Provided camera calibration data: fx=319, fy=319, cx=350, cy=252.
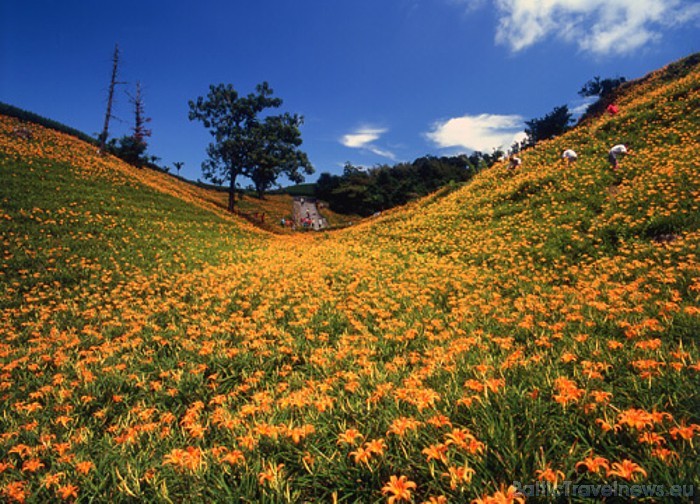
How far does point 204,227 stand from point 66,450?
1762cm

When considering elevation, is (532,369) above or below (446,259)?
below

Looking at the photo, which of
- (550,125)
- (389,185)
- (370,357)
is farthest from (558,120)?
(370,357)

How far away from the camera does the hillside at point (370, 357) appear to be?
2334mm

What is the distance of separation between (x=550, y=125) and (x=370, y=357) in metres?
46.5

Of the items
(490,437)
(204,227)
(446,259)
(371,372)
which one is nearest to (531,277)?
(446,259)

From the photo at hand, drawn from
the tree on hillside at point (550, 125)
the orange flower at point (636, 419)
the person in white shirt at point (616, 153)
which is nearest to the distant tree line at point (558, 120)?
the tree on hillside at point (550, 125)

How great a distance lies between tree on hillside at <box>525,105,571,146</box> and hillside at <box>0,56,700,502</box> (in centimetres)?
2939

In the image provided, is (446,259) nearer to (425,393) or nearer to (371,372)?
(371,372)

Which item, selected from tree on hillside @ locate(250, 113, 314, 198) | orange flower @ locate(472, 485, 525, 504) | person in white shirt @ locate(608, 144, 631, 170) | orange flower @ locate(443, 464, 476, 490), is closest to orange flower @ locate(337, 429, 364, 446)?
orange flower @ locate(443, 464, 476, 490)

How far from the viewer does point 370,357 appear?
15.2 ft

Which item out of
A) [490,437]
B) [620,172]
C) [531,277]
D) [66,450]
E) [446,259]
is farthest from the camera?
[620,172]

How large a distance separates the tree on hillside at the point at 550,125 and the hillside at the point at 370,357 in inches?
1157

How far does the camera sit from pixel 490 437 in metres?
2.41

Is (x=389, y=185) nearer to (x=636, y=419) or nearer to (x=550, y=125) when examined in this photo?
(x=550, y=125)
